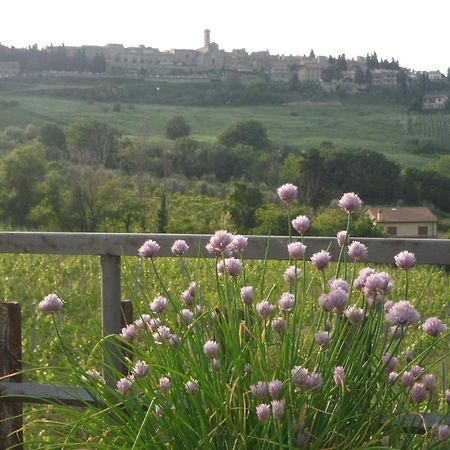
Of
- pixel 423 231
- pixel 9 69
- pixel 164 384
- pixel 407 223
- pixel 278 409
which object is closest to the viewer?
pixel 278 409

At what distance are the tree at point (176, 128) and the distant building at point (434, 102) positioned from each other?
29.7 meters

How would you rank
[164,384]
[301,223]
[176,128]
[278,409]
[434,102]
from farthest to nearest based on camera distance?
[434,102], [176,128], [301,223], [164,384], [278,409]

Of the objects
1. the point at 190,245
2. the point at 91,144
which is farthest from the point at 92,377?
the point at 91,144

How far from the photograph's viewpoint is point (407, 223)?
33.8 m

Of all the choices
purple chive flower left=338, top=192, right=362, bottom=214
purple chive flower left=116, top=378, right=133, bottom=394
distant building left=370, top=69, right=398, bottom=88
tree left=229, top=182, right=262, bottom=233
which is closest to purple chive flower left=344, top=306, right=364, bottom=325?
purple chive flower left=338, top=192, right=362, bottom=214

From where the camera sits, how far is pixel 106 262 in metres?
2.48

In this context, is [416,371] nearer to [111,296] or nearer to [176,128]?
[111,296]

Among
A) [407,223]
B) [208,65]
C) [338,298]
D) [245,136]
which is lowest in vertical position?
[407,223]

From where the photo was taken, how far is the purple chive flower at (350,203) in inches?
69.7

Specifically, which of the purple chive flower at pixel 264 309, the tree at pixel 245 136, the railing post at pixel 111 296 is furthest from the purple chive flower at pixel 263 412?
the tree at pixel 245 136

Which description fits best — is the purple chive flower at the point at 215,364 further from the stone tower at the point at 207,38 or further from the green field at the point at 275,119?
the stone tower at the point at 207,38

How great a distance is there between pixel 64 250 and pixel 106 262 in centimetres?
16

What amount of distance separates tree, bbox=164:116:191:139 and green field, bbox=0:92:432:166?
3.64ft

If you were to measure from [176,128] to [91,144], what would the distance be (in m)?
16.3
